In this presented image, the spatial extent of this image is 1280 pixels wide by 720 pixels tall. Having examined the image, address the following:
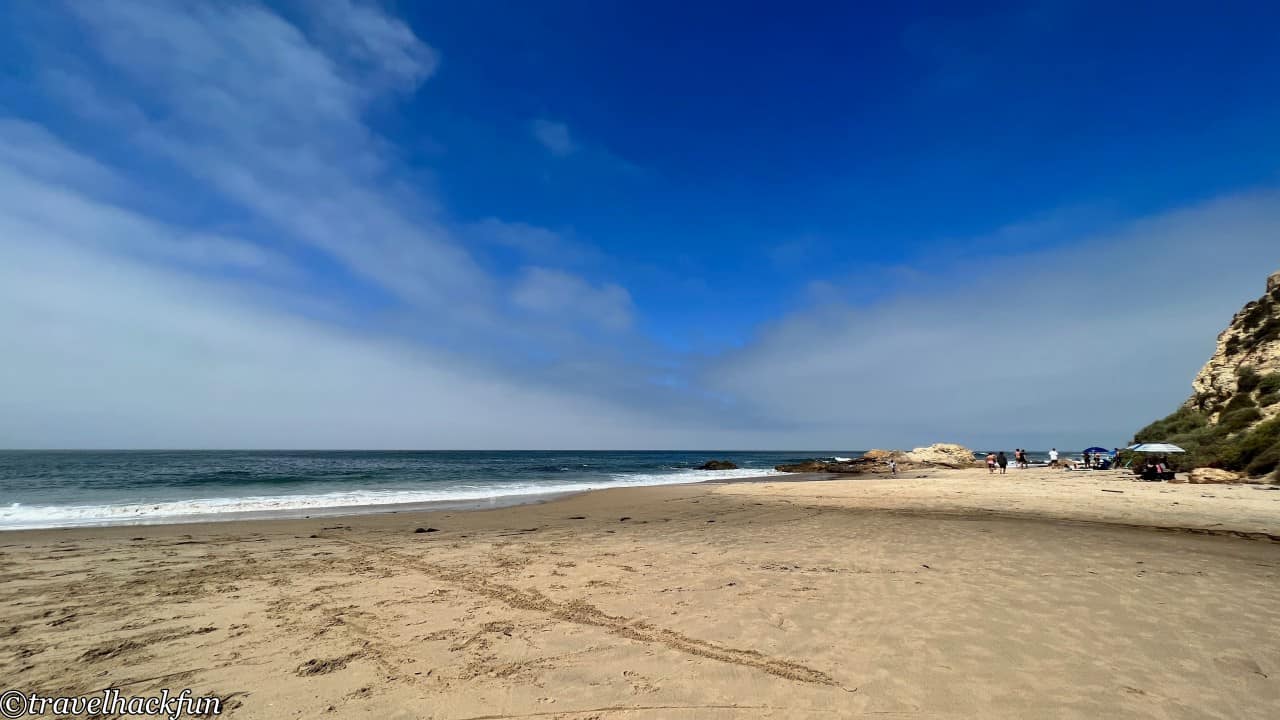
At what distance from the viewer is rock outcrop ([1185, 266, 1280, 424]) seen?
87.1 ft

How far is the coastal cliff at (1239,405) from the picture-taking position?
21.4m

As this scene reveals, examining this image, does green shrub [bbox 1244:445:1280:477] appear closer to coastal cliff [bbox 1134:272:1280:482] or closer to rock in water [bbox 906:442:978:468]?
coastal cliff [bbox 1134:272:1280:482]

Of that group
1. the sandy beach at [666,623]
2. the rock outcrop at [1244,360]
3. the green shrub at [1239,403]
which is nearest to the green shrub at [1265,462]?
the rock outcrop at [1244,360]

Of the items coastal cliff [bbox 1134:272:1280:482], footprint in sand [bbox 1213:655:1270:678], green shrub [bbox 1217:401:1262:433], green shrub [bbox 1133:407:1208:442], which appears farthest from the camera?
green shrub [bbox 1133:407:1208:442]

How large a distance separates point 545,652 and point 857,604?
3831 mm

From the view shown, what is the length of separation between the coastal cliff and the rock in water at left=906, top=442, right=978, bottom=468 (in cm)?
1651

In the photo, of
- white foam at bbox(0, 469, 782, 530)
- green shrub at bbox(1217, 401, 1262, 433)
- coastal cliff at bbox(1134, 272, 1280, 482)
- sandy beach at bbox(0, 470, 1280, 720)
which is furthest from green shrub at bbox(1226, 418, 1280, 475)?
white foam at bbox(0, 469, 782, 530)

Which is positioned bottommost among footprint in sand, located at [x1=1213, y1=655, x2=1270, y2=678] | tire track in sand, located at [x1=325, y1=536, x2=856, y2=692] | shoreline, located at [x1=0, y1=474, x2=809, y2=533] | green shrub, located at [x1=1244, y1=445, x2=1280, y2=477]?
shoreline, located at [x1=0, y1=474, x2=809, y2=533]

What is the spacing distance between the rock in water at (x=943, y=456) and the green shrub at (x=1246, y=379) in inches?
975

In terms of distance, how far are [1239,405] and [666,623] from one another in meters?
37.4

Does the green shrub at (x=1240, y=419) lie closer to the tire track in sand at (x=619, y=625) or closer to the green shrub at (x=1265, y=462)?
the green shrub at (x=1265, y=462)

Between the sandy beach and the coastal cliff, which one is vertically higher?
the coastal cliff

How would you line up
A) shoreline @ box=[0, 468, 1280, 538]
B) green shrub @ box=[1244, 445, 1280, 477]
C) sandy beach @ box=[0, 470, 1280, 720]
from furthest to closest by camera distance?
green shrub @ box=[1244, 445, 1280, 477] < shoreline @ box=[0, 468, 1280, 538] < sandy beach @ box=[0, 470, 1280, 720]

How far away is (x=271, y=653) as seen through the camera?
483 cm
